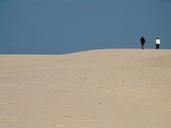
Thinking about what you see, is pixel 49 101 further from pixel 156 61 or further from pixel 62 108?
pixel 156 61

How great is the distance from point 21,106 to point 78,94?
2.01 metres

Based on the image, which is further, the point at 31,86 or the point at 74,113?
the point at 31,86

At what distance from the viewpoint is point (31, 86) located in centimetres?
1089

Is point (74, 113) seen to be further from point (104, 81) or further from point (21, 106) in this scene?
point (104, 81)

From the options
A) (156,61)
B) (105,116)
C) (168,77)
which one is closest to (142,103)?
(105,116)

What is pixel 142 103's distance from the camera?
26.5ft

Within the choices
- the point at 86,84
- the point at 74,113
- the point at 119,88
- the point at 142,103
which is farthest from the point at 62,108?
the point at 86,84

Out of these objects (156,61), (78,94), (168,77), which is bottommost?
(156,61)

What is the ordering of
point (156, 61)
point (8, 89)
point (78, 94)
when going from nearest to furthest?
1. point (78, 94)
2. point (8, 89)
3. point (156, 61)

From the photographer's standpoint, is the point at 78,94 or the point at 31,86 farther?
the point at 31,86

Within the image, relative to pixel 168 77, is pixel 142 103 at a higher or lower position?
higher

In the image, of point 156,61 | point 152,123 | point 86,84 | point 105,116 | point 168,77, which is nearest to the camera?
point 152,123

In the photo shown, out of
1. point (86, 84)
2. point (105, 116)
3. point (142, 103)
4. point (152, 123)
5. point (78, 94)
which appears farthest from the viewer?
point (86, 84)

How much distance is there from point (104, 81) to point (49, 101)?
4.20 m
